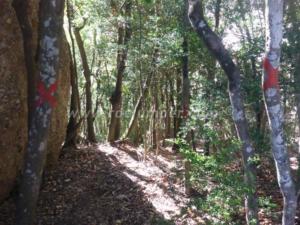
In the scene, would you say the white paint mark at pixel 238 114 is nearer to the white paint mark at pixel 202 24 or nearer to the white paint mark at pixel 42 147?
the white paint mark at pixel 202 24

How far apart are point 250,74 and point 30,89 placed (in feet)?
14.3

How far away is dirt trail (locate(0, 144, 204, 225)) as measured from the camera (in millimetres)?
8578

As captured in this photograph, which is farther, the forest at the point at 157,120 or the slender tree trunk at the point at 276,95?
the forest at the point at 157,120

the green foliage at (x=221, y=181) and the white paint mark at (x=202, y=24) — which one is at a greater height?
the white paint mark at (x=202, y=24)

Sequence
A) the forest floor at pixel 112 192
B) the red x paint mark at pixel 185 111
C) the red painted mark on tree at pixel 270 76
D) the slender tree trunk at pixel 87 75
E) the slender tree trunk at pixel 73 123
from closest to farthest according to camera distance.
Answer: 1. the red painted mark on tree at pixel 270 76
2. the forest floor at pixel 112 192
3. the red x paint mark at pixel 185 111
4. the slender tree trunk at pixel 73 123
5. the slender tree trunk at pixel 87 75

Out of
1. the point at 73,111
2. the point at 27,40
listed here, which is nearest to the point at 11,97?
the point at 27,40

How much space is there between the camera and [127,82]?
14.4 meters

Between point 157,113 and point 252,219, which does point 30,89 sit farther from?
point 157,113

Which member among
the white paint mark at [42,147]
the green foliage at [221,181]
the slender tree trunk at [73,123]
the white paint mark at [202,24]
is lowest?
the green foliage at [221,181]

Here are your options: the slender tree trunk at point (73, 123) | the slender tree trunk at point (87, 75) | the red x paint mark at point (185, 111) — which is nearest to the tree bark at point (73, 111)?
the slender tree trunk at point (73, 123)

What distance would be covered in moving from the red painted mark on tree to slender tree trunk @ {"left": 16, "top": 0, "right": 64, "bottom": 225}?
3.18 metres

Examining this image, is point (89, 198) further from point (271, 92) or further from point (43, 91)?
point (271, 92)

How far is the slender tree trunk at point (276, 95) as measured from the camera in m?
6.03

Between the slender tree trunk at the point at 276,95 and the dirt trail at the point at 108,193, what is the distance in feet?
6.21
